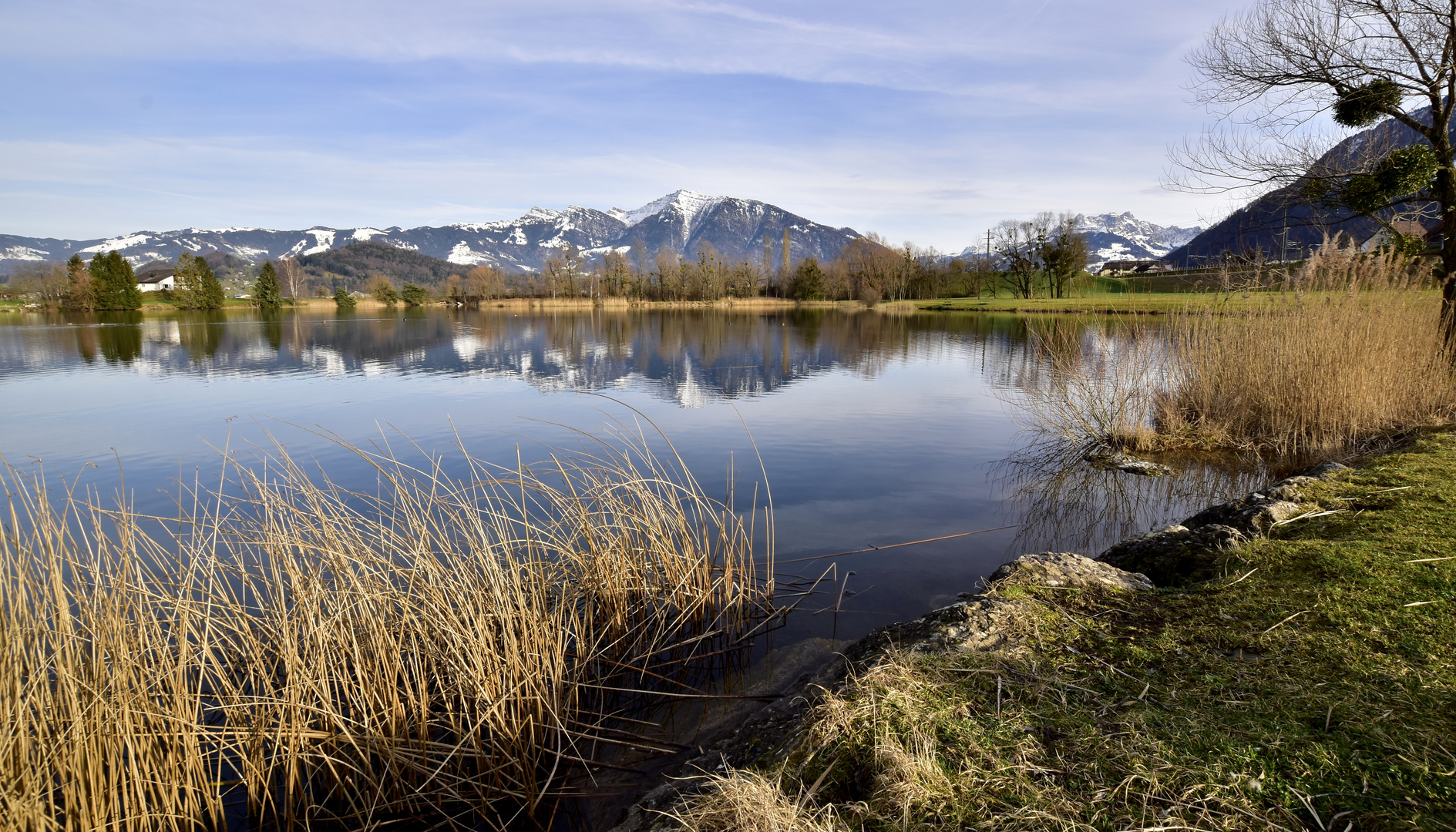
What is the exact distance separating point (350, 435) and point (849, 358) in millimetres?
19806

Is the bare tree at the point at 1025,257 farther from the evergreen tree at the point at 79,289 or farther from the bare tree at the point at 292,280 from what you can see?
the bare tree at the point at 292,280

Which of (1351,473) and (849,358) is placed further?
(849,358)

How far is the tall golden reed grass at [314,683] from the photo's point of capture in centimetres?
296

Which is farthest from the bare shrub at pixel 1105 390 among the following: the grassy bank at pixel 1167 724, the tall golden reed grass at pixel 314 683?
the tall golden reed grass at pixel 314 683

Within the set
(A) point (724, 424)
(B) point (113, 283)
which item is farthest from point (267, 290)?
(A) point (724, 424)

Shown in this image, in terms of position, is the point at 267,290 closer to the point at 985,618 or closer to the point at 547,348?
the point at 547,348

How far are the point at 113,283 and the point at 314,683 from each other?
9660 cm

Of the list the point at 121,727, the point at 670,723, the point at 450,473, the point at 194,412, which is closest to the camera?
the point at 121,727

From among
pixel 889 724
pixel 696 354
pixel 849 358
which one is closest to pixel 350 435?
pixel 889 724

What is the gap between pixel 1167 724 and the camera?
277 cm

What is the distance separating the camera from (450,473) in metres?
10.4

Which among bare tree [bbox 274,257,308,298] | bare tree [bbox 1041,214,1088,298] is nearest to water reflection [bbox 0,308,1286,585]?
bare tree [bbox 1041,214,1088,298]

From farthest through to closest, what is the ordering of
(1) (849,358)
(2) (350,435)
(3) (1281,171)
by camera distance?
1. (1) (849,358)
2. (2) (350,435)
3. (3) (1281,171)

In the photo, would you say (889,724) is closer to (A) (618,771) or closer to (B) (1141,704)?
(B) (1141,704)
